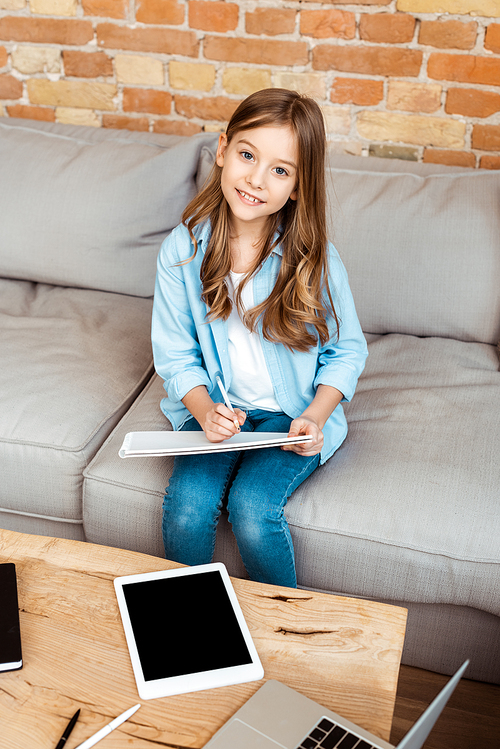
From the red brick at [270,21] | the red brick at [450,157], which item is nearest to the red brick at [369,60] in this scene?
the red brick at [270,21]

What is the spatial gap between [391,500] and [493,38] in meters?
1.35

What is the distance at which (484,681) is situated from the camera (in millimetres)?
1237

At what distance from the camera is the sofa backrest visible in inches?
60.1

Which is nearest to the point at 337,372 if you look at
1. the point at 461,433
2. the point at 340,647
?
the point at 461,433

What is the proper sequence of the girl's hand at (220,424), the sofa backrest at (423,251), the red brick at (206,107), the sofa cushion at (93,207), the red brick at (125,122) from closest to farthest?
the girl's hand at (220,424), the sofa backrest at (423,251), the sofa cushion at (93,207), the red brick at (206,107), the red brick at (125,122)

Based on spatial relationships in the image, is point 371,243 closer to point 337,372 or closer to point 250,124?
point 337,372

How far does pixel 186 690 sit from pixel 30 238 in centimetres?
132

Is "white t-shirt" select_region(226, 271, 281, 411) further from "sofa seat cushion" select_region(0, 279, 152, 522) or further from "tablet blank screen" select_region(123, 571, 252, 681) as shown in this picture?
"tablet blank screen" select_region(123, 571, 252, 681)

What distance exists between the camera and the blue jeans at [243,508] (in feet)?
3.64

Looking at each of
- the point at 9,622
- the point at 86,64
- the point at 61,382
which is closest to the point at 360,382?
the point at 61,382

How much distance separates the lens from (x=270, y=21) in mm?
1871

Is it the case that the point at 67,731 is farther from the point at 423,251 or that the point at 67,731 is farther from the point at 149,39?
the point at 149,39

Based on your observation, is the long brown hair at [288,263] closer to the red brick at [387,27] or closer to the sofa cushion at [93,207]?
the sofa cushion at [93,207]

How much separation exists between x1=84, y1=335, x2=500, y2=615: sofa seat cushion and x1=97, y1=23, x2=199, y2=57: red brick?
118 centimetres
